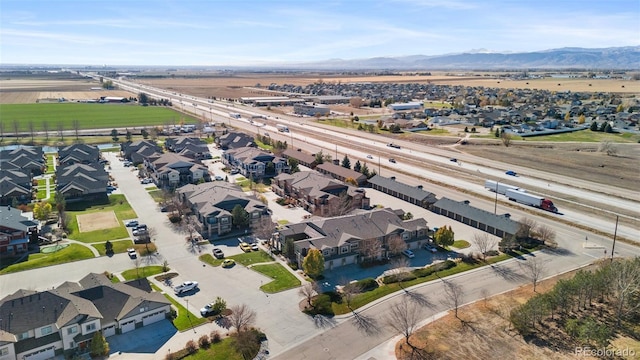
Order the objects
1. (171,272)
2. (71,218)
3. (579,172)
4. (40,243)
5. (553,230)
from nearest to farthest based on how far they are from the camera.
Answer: (171,272) → (40,243) → (553,230) → (71,218) → (579,172)

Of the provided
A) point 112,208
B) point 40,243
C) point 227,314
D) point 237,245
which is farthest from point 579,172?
point 40,243

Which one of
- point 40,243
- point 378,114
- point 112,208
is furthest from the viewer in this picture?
point 378,114

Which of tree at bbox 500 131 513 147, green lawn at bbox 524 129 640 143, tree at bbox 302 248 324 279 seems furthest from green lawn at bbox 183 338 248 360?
green lawn at bbox 524 129 640 143

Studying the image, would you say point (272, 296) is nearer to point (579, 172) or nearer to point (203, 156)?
point (203, 156)

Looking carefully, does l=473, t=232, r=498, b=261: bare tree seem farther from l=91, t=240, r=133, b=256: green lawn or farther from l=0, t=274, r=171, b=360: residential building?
l=91, t=240, r=133, b=256: green lawn

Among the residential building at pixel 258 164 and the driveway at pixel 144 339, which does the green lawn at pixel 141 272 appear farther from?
the residential building at pixel 258 164

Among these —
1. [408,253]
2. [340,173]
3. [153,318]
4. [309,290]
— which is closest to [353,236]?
[408,253]
